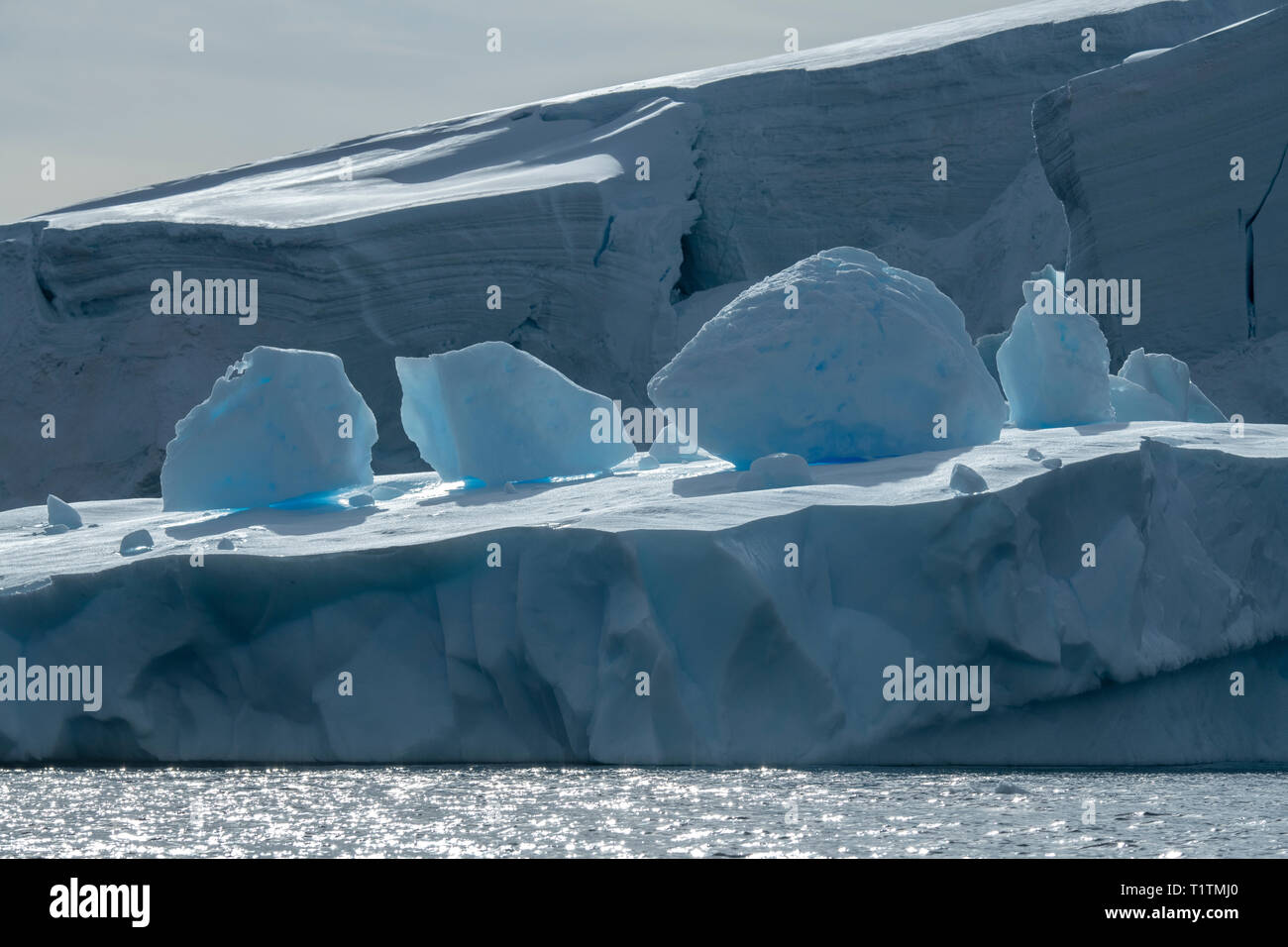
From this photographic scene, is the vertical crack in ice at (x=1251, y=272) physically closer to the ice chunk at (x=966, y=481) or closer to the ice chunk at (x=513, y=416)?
the ice chunk at (x=513, y=416)

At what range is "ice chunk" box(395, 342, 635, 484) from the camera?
788 centimetres

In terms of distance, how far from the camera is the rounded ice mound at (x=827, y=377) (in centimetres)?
718

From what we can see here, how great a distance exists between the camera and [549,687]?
601 cm

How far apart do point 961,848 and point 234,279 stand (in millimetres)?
11435

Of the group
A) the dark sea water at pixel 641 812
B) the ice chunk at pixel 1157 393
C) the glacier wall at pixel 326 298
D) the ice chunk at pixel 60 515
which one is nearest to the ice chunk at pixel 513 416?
the ice chunk at pixel 60 515

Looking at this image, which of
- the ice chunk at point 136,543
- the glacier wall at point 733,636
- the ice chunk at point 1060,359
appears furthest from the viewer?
the ice chunk at point 1060,359

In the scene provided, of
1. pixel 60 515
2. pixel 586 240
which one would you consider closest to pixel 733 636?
pixel 60 515

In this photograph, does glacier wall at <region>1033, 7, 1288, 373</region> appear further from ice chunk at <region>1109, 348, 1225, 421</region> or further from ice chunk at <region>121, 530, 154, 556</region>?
ice chunk at <region>121, 530, 154, 556</region>

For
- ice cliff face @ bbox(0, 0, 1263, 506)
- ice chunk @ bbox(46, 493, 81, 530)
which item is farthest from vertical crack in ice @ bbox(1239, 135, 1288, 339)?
ice chunk @ bbox(46, 493, 81, 530)

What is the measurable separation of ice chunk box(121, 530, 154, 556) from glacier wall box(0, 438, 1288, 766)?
0.38 m

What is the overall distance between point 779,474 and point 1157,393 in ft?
12.6

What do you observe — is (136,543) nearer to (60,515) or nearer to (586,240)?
(60,515)

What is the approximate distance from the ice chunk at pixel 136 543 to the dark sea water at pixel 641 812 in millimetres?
1047

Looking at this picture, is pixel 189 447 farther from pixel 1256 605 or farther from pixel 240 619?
pixel 1256 605
